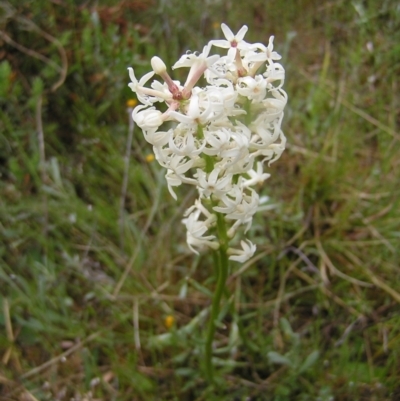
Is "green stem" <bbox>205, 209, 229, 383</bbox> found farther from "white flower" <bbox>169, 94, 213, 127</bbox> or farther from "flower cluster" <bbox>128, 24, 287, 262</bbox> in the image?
"white flower" <bbox>169, 94, 213, 127</bbox>

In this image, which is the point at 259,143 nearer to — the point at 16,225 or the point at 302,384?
the point at 302,384

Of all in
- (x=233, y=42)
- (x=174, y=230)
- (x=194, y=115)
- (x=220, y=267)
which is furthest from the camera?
(x=174, y=230)

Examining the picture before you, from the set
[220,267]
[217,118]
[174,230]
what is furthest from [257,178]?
[174,230]

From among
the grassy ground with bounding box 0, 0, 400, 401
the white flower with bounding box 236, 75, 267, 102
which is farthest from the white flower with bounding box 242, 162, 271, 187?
the grassy ground with bounding box 0, 0, 400, 401

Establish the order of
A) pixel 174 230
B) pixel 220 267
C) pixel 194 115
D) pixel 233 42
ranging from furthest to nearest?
pixel 174 230, pixel 220 267, pixel 233 42, pixel 194 115

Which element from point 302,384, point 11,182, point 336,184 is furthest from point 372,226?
point 11,182

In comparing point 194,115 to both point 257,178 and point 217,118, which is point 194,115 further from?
point 257,178

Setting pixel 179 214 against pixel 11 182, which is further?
pixel 11 182
